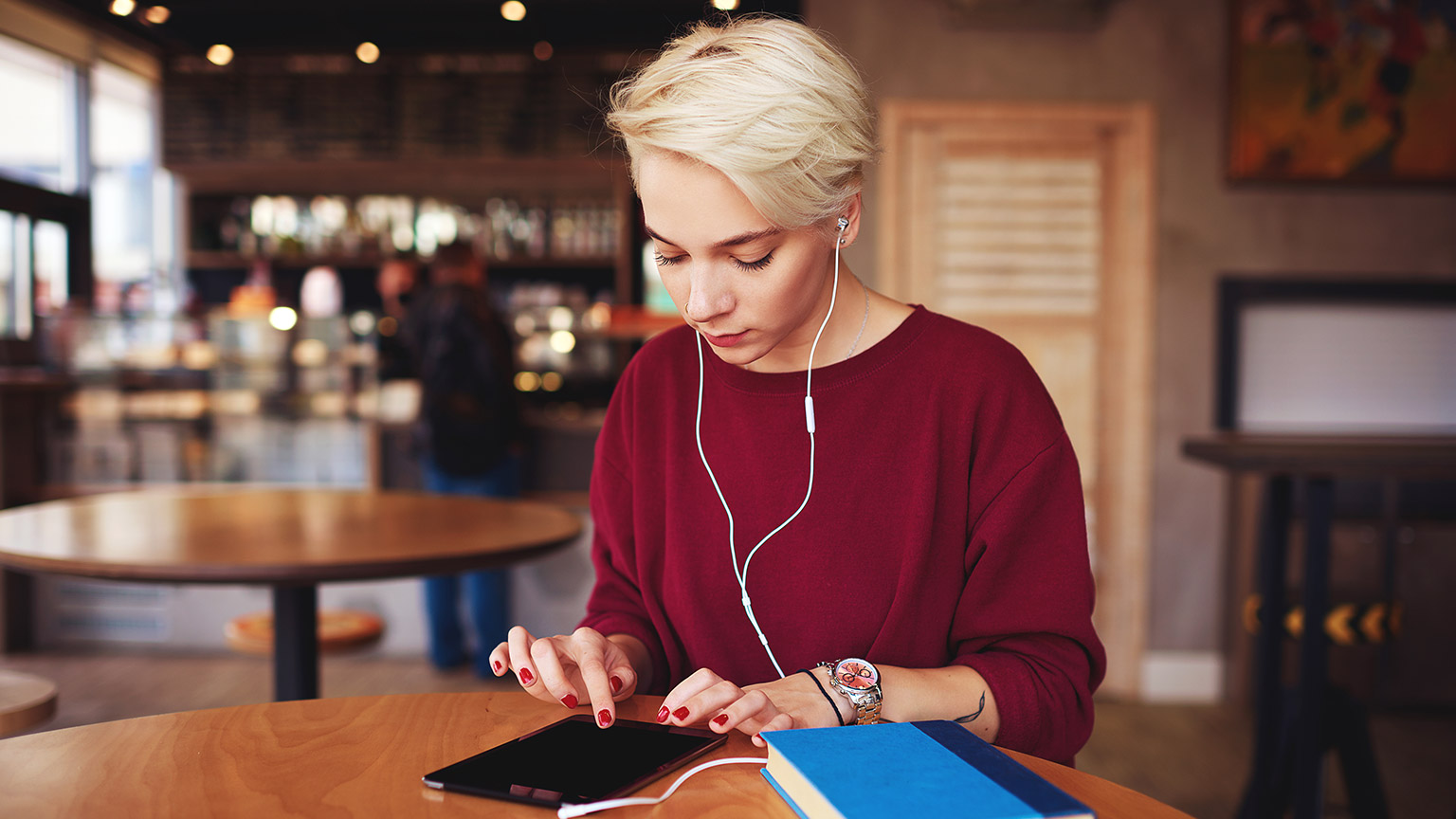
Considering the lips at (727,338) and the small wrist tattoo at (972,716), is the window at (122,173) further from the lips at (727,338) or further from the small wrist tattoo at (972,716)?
the small wrist tattoo at (972,716)

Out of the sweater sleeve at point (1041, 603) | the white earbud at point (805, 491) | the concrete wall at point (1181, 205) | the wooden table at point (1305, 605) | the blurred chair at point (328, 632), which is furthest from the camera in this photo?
the concrete wall at point (1181, 205)

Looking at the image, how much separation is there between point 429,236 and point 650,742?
4858mm

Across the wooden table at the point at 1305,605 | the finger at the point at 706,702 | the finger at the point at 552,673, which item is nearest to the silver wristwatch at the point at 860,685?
the finger at the point at 706,702

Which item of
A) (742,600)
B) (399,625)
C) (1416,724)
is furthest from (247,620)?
(1416,724)

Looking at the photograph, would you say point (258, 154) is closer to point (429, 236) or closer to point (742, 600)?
point (429, 236)

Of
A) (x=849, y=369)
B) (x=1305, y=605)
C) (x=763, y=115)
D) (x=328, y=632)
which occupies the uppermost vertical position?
(x=763, y=115)

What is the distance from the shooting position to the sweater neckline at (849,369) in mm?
1146

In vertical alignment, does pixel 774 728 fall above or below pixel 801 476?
below

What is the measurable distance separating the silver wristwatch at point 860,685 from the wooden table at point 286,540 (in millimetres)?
1023

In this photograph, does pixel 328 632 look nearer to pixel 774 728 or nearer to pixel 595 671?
pixel 595 671

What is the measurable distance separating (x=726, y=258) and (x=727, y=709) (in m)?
0.43

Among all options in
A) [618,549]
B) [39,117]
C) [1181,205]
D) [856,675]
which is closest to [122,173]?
[39,117]

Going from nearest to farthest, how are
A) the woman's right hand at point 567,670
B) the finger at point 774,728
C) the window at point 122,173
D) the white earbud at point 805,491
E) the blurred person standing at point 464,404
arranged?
the finger at point 774,728
the woman's right hand at point 567,670
the white earbud at point 805,491
the blurred person standing at point 464,404
the window at point 122,173

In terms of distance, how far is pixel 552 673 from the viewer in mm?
905
